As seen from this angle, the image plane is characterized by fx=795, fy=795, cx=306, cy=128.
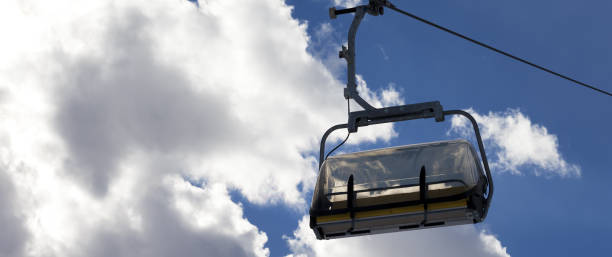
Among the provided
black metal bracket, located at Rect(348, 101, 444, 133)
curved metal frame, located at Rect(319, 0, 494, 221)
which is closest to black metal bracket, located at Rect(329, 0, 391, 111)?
curved metal frame, located at Rect(319, 0, 494, 221)

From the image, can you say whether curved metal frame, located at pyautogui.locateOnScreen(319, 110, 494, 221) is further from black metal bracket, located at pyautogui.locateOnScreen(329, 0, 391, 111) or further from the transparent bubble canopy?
black metal bracket, located at pyautogui.locateOnScreen(329, 0, 391, 111)

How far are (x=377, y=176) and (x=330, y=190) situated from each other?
818 mm

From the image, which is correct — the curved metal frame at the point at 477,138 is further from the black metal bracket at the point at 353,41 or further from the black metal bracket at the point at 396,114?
the black metal bracket at the point at 353,41

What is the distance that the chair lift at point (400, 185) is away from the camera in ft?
40.4

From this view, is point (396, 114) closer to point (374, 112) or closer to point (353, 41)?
point (374, 112)

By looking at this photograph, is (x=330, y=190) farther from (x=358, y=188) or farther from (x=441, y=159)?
(x=441, y=159)

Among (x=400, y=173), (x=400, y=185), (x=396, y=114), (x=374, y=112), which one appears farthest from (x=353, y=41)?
(x=400, y=185)

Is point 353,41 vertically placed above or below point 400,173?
above

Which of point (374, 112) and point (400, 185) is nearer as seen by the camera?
point (400, 185)

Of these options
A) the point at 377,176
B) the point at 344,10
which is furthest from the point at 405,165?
the point at 344,10

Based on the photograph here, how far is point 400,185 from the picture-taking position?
12664mm

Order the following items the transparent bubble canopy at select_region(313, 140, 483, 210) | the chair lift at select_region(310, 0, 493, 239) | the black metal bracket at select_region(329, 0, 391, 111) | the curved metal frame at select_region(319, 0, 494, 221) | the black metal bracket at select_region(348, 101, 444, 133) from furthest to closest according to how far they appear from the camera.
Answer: the black metal bracket at select_region(329, 0, 391, 111) → the black metal bracket at select_region(348, 101, 444, 133) → the curved metal frame at select_region(319, 0, 494, 221) → the transparent bubble canopy at select_region(313, 140, 483, 210) → the chair lift at select_region(310, 0, 493, 239)

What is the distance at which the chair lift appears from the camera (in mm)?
12328

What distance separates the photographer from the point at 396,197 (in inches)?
494
